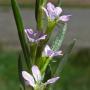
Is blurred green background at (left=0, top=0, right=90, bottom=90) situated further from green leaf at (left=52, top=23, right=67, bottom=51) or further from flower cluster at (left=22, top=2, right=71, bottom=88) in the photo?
flower cluster at (left=22, top=2, right=71, bottom=88)

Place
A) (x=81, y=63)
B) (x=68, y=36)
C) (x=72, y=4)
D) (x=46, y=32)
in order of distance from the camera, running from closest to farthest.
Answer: (x=46, y=32) < (x=81, y=63) < (x=68, y=36) < (x=72, y=4)

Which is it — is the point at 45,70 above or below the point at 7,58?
above

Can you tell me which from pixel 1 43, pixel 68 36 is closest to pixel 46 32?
pixel 1 43

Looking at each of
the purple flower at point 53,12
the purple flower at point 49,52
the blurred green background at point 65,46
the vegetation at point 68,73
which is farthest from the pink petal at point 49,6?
the vegetation at point 68,73

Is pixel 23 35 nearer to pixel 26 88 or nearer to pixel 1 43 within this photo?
pixel 26 88

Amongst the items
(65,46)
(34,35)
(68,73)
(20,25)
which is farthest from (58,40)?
(65,46)

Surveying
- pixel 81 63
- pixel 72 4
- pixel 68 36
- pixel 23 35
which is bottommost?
pixel 72 4
